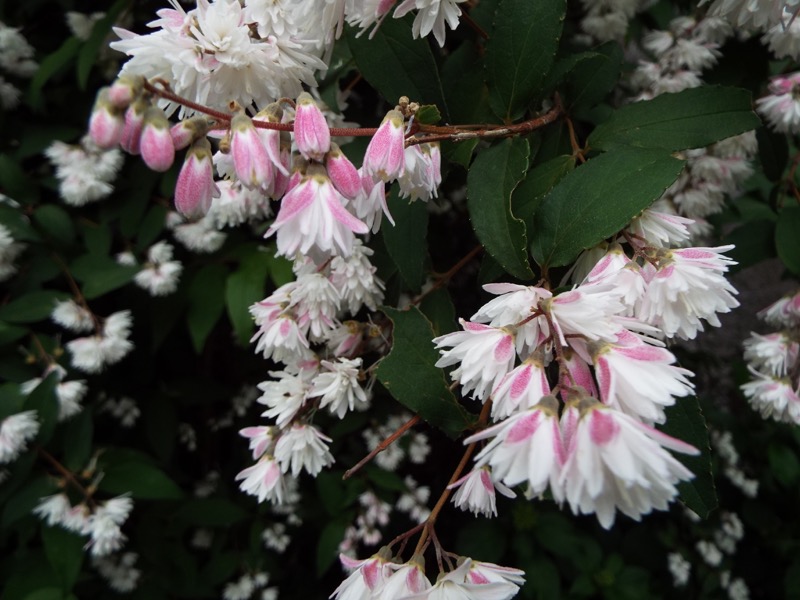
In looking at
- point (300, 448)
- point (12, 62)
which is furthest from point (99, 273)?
point (300, 448)

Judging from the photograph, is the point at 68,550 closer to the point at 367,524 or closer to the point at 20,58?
the point at 367,524

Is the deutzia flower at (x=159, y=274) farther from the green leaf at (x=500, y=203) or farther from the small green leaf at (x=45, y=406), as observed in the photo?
the green leaf at (x=500, y=203)

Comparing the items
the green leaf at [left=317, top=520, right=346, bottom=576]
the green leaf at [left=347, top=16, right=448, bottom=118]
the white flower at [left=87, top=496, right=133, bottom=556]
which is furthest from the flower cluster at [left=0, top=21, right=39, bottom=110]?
the green leaf at [left=317, top=520, right=346, bottom=576]

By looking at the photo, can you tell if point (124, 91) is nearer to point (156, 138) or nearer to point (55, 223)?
point (156, 138)

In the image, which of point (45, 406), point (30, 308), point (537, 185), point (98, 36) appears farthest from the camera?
point (98, 36)

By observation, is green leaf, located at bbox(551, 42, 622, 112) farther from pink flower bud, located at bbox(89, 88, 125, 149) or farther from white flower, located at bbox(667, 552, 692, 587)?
white flower, located at bbox(667, 552, 692, 587)

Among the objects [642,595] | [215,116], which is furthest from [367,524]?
[215,116]

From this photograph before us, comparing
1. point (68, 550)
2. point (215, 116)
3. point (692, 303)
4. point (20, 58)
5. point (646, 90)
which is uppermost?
point (215, 116)
